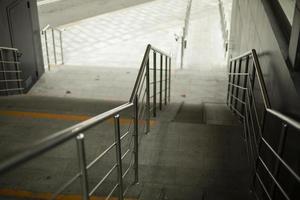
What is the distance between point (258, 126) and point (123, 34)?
8.34 metres

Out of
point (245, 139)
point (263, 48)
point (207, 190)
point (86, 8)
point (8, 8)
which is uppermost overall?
point (86, 8)

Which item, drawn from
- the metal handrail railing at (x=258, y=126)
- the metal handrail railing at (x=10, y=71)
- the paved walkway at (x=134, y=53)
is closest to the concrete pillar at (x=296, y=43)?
the metal handrail railing at (x=258, y=126)

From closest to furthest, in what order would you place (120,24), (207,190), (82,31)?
1. (207,190)
2. (82,31)
3. (120,24)

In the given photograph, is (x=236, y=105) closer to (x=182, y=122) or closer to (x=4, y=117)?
(x=182, y=122)

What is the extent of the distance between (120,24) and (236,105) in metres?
7.91

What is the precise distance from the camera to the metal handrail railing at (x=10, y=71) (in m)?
5.04

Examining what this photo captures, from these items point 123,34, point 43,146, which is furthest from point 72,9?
point 43,146

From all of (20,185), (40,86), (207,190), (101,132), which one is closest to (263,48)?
(207,190)

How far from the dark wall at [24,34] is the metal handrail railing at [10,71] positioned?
14 cm

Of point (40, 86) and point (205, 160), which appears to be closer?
point (205, 160)

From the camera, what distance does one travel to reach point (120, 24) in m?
11.6

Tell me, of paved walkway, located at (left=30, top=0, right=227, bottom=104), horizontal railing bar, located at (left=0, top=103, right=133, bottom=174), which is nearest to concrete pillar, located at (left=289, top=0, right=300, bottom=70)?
horizontal railing bar, located at (left=0, top=103, right=133, bottom=174)

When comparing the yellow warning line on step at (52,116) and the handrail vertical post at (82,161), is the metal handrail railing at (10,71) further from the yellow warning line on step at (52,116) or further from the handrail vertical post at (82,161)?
the handrail vertical post at (82,161)

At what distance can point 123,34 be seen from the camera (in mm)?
10633
